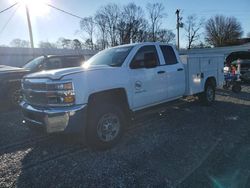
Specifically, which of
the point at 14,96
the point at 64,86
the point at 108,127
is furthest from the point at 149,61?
the point at 14,96

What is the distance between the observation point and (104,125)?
14.5 ft

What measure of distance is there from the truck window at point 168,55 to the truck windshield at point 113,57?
109cm

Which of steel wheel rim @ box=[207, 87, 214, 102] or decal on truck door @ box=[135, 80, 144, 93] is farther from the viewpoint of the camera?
steel wheel rim @ box=[207, 87, 214, 102]

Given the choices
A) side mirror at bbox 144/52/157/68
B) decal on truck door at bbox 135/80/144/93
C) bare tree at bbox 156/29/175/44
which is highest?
bare tree at bbox 156/29/175/44

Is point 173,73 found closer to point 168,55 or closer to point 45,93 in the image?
point 168,55

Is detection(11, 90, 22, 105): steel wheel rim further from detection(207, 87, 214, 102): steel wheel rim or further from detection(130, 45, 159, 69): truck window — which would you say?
detection(207, 87, 214, 102): steel wheel rim

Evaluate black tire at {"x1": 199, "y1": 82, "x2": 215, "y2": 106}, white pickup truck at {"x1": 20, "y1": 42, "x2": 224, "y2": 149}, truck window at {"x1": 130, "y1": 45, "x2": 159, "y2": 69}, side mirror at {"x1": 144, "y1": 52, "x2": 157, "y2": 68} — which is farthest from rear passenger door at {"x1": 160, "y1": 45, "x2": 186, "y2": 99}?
black tire at {"x1": 199, "y1": 82, "x2": 215, "y2": 106}

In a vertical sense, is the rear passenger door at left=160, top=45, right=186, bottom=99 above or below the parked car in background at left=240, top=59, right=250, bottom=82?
above

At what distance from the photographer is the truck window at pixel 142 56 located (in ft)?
16.5

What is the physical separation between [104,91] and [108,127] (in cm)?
70

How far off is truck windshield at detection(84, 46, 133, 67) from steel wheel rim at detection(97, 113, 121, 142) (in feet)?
3.72

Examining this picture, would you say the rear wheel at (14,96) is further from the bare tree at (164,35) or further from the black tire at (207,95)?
the bare tree at (164,35)

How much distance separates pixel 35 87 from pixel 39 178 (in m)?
1.63

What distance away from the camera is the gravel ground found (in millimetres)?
3383
